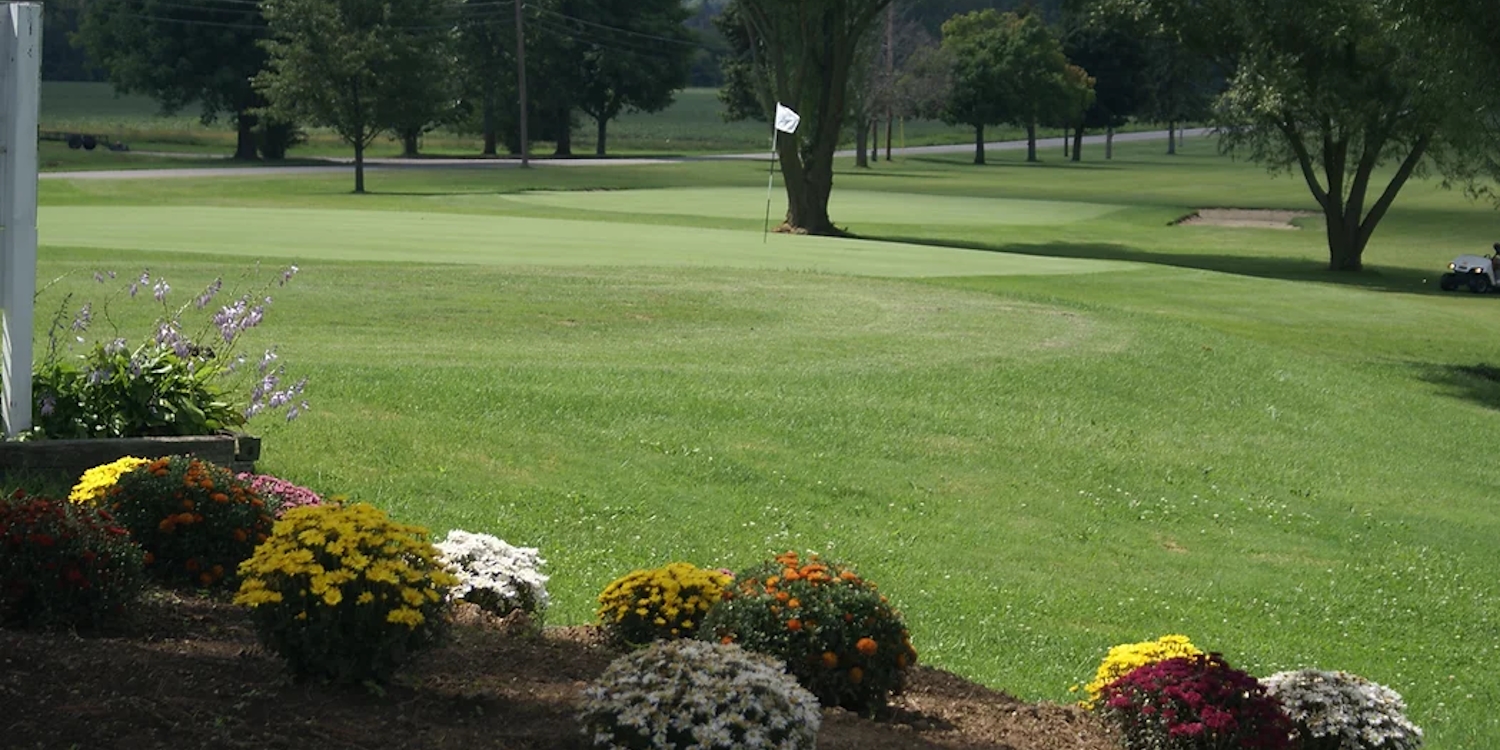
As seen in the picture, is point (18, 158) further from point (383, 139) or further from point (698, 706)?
point (383, 139)

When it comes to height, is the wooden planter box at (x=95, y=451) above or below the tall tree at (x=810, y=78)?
below

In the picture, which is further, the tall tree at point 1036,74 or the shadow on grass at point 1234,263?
the tall tree at point 1036,74

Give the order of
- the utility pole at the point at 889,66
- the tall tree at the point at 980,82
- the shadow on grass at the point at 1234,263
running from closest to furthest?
1. the shadow on grass at the point at 1234,263
2. the utility pole at the point at 889,66
3. the tall tree at the point at 980,82

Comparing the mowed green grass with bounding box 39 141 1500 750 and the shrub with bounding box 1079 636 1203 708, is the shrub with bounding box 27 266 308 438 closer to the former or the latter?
the mowed green grass with bounding box 39 141 1500 750

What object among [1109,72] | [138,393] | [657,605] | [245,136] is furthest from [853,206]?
[1109,72]

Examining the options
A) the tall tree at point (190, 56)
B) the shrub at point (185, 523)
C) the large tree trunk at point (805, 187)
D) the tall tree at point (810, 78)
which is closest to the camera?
the shrub at point (185, 523)

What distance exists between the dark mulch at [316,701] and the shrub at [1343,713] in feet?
2.31

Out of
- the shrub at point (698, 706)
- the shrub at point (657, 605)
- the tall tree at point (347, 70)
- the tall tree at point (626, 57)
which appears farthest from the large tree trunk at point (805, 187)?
the tall tree at point (626, 57)

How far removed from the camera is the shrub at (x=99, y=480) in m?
7.43

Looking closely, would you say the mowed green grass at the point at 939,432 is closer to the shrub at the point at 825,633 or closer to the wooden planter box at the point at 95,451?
the wooden planter box at the point at 95,451

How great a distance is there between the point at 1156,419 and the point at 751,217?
3586 cm

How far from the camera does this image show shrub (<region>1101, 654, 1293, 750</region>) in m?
6.01

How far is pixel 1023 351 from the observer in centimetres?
1983

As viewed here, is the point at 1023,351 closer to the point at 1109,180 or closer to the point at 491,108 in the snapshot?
the point at 1109,180
